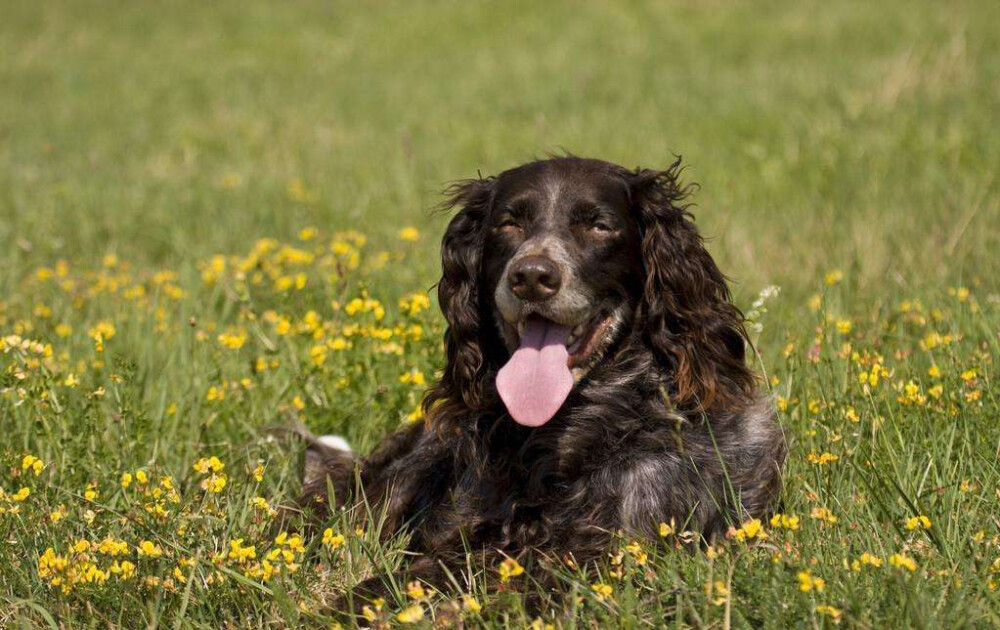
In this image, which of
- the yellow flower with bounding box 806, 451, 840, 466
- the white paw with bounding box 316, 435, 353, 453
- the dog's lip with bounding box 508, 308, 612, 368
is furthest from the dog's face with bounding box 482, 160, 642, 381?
the white paw with bounding box 316, 435, 353, 453

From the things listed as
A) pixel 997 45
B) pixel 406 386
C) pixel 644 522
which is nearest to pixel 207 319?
pixel 406 386

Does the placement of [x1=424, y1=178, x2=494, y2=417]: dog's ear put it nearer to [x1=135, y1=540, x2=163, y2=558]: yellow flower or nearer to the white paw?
the white paw

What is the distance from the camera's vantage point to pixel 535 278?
3426 millimetres

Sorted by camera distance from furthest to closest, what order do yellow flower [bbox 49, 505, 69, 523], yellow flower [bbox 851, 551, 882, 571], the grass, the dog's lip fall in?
the dog's lip
yellow flower [bbox 49, 505, 69, 523]
the grass
yellow flower [bbox 851, 551, 882, 571]

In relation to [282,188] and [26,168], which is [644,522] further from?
[26,168]

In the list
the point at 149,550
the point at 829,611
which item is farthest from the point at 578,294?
the point at 149,550

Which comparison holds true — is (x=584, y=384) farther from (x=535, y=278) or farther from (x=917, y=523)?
(x=917, y=523)

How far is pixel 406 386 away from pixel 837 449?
5.95 ft

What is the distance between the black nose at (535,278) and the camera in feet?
11.2

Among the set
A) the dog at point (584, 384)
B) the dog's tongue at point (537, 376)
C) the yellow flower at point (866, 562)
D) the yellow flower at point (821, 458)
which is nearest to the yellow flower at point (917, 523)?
the yellow flower at point (866, 562)

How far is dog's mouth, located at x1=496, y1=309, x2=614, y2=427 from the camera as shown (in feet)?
11.5

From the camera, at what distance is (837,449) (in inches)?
151

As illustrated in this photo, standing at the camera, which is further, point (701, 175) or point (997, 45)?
point (997, 45)

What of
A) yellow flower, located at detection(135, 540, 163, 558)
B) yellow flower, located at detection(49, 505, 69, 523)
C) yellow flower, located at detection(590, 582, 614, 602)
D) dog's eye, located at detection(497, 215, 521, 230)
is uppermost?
dog's eye, located at detection(497, 215, 521, 230)
